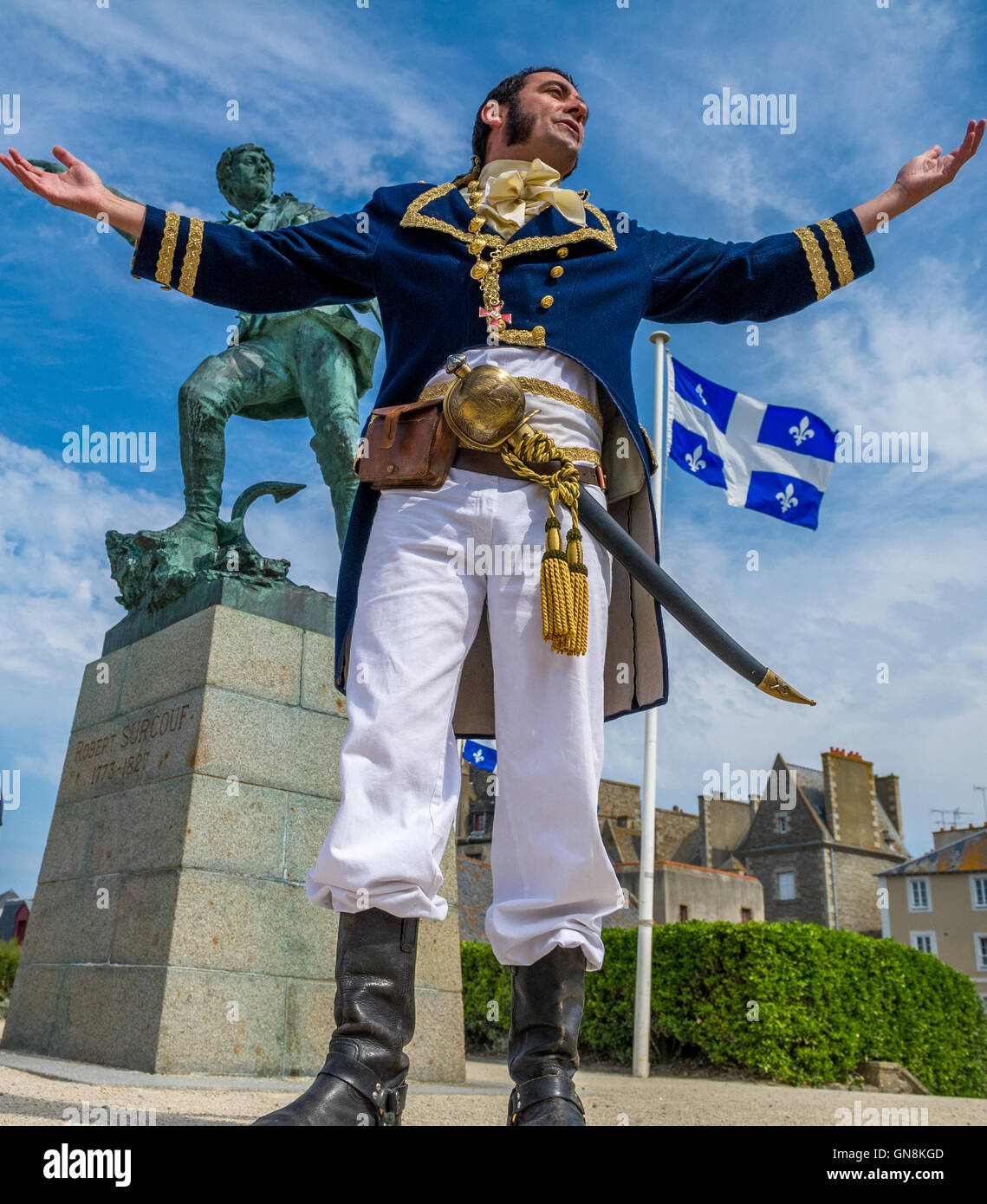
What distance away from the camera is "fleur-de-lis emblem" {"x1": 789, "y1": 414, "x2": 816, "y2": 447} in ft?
38.7

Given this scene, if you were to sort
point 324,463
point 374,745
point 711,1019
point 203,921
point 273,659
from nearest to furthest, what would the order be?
point 374,745, point 203,921, point 273,659, point 324,463, point 711,1019

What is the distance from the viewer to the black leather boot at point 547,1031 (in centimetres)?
210

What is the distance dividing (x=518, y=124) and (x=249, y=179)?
5.35 m

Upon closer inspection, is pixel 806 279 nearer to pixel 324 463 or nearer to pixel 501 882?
pixel 501 882

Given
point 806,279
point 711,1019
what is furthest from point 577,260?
point 711,1019

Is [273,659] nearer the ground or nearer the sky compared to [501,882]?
nearer the sky

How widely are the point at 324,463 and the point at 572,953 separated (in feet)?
15.5

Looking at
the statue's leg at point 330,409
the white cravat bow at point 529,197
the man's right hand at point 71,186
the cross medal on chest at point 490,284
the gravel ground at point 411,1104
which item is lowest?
the gravel ground at point 411,1104

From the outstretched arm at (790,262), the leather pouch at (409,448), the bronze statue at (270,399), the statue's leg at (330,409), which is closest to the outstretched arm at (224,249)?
the leather pouch at (409,448)

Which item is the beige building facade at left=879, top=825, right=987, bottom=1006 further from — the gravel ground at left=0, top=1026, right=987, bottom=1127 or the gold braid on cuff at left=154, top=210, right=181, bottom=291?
the gold braid on cuff at left=154, top=210, right=181, bottom=291

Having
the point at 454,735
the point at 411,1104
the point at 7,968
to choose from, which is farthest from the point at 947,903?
the point at 454,735

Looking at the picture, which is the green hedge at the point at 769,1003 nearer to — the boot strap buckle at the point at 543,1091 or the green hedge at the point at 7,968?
the green hedge at the point at 7,968

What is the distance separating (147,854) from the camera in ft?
16.3

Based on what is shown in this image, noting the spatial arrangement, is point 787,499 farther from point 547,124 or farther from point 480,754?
point 547,124
